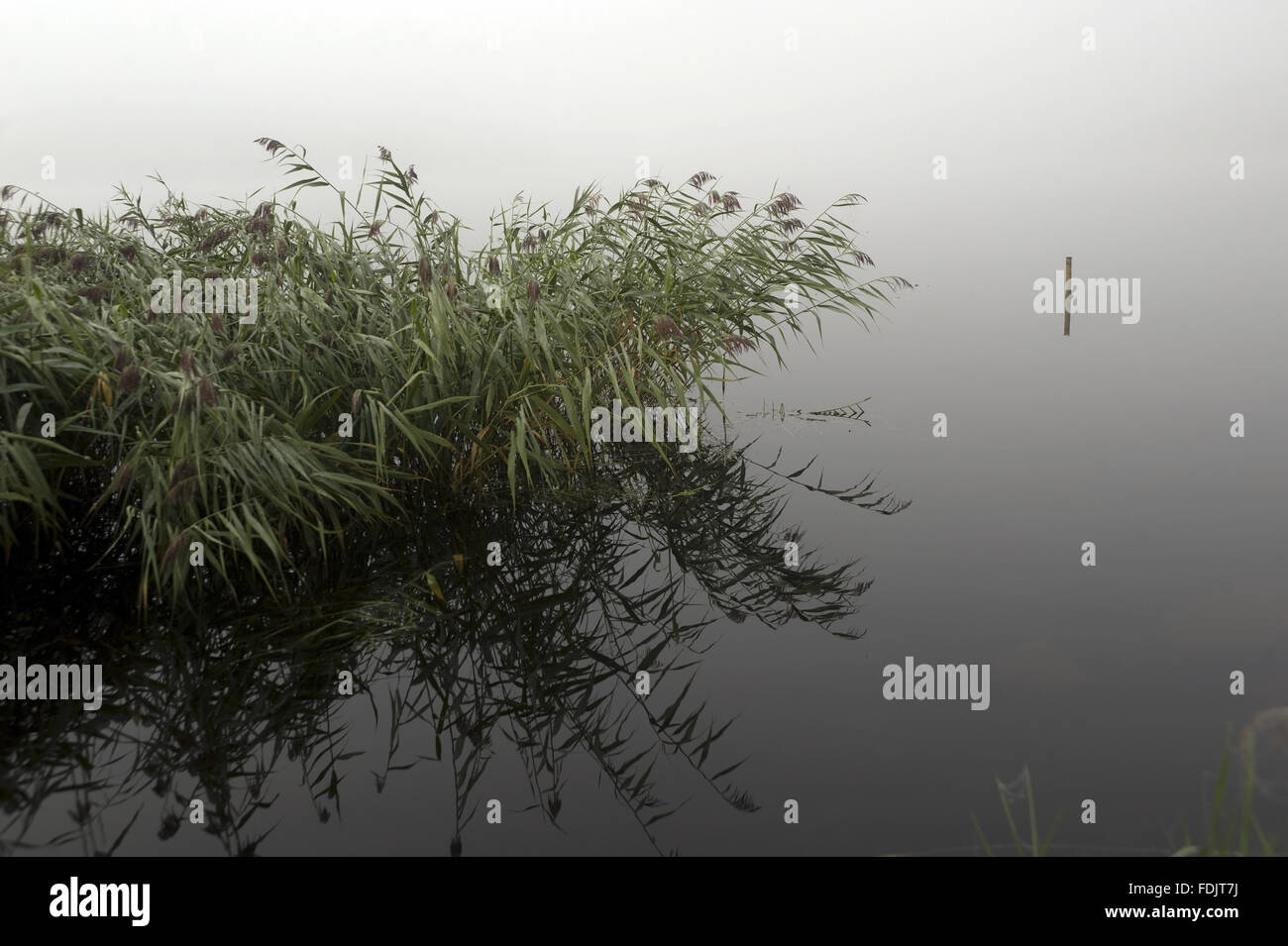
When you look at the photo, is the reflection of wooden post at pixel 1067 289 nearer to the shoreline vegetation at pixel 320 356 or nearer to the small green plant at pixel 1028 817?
the shoreline vegetation at pixel 320 356

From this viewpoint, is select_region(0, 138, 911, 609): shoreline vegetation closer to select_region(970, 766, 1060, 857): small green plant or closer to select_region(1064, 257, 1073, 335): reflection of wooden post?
select_region(970, 766, 1060, 857): small green plant

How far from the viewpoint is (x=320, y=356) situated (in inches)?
246

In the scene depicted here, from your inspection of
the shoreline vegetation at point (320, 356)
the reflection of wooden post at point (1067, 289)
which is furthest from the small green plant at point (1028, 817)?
the reflection of wooden post at point (1067, 289)

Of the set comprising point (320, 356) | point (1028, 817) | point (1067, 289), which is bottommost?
point (1028, 817)

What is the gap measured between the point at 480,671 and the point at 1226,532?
5.04 m

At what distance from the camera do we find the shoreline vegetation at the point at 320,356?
5.21m

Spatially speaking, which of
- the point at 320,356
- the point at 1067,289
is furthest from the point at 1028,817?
the point at 1067,289

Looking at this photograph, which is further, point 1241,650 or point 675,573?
point 675,573

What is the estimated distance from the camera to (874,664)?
528 centimetres

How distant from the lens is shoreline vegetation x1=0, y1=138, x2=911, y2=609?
5.21m

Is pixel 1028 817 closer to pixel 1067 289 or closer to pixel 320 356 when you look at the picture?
pixel 320 356
